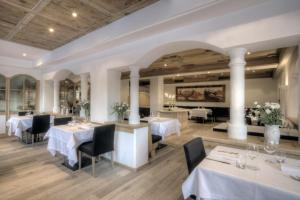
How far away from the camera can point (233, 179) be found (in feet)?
4.56

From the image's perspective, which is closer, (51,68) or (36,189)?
(36,189)

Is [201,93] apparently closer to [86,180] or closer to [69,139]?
[69,139]

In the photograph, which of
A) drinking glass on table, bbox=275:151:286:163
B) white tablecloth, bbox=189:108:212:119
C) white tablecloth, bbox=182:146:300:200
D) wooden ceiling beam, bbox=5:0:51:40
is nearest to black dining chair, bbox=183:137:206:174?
white tablecloth, bbox=182:146:300:200

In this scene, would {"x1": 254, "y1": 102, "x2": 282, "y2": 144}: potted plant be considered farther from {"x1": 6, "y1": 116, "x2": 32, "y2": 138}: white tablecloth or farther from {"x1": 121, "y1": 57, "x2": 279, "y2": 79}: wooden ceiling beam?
{"x1": 6, "y1": 116, "x2": 32, "y2": 138}: white tablecloth

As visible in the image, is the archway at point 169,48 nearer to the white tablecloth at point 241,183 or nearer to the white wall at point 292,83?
the white wall at point 292,83

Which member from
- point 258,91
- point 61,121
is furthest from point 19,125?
point 258,91

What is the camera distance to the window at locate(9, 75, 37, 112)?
6.16m

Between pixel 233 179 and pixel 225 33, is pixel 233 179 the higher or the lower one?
the lower one

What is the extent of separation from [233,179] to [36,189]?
281 centimetres

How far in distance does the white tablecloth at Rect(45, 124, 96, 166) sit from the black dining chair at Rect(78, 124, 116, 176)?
0.14 metres

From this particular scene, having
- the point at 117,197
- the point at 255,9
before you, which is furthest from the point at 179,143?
the point at 255,9

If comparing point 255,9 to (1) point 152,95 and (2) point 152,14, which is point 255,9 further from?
(1) point 152,95

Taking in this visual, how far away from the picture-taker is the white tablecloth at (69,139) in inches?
121

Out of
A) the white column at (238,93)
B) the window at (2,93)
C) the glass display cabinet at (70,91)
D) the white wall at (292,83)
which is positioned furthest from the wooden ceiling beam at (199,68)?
the window at (2,93)
